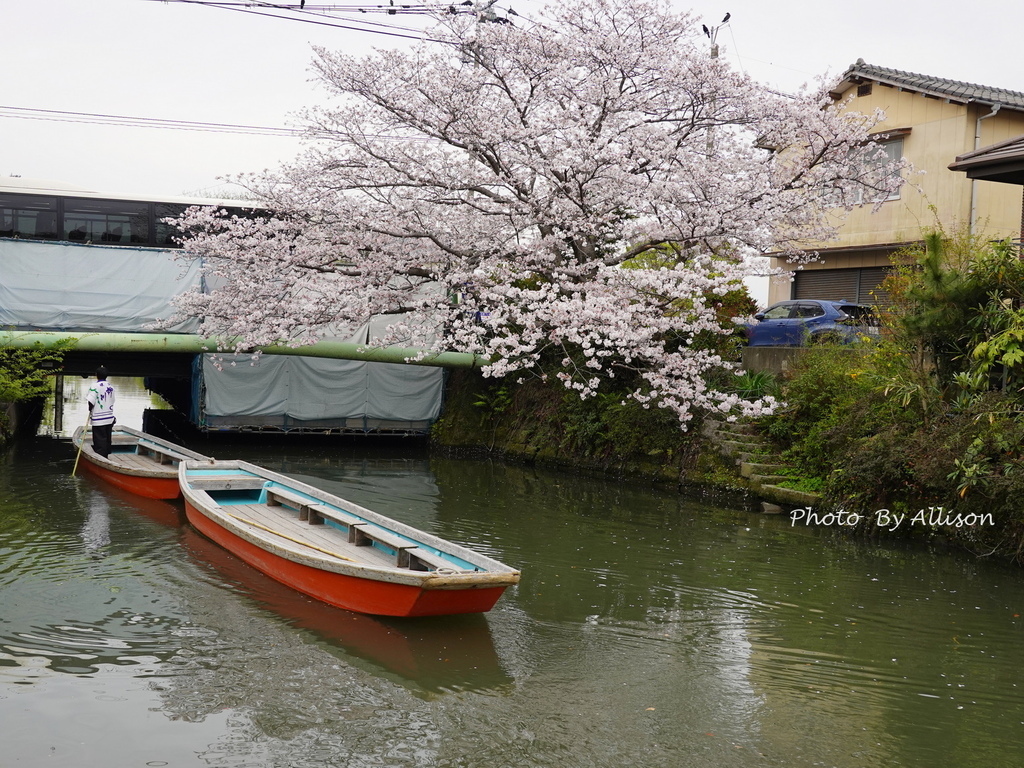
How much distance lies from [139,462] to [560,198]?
8.71m

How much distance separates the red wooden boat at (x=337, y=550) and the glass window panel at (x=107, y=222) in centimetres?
1048

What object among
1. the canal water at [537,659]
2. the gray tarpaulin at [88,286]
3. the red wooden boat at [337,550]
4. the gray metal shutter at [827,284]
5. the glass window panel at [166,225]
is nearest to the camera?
the canal water at [537,659]

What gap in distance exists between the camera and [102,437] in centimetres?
1533

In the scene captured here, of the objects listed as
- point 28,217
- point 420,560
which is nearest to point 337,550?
point 420,560

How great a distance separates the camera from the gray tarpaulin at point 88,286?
65.0ft

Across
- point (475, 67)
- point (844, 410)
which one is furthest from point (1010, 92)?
point (475, 67)

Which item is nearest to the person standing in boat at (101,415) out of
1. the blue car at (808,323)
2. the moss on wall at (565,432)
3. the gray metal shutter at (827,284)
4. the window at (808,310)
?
the moss on wall at (565,432)

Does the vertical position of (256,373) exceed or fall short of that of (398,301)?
it falls short

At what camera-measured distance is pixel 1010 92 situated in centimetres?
2309

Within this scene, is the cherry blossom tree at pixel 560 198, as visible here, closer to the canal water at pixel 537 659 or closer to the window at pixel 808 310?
the window at pixel 808 310

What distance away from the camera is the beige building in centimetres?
2133

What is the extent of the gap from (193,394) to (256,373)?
173 cm

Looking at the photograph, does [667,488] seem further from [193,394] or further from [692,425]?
[193,394]

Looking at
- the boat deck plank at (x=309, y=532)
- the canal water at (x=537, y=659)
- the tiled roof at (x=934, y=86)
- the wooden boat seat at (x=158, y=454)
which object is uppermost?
the tiled roof at (x=934, y=86)
